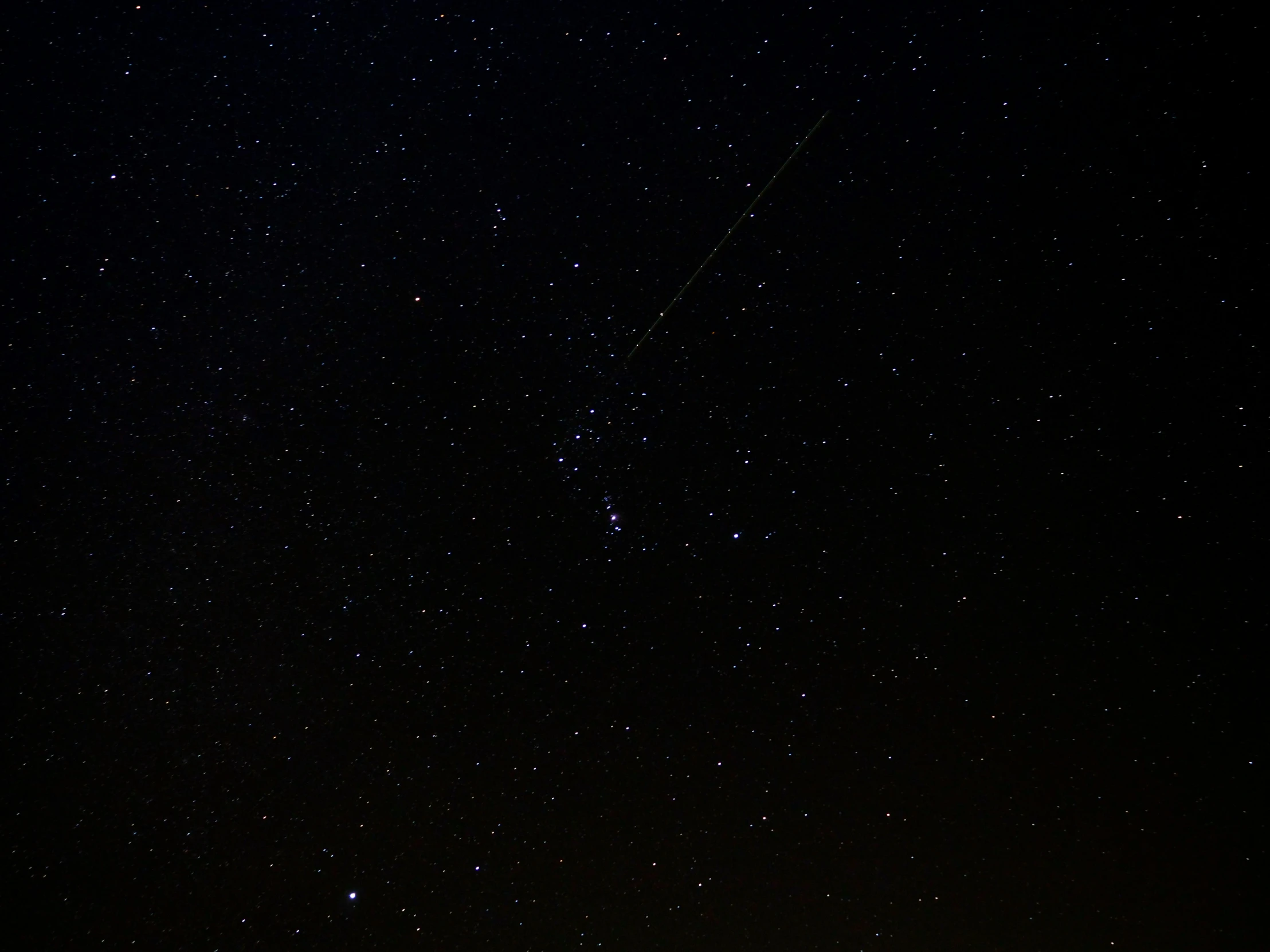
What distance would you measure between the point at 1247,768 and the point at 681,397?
58 centimetres

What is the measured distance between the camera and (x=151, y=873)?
57 centimetres

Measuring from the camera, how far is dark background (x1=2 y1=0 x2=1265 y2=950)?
0.57 m

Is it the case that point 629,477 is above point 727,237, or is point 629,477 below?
below

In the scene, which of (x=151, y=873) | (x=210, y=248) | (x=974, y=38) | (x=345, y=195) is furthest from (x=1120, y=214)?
(x=151, y=873)

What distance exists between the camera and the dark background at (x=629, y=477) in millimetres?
565

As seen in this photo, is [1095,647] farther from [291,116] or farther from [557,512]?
[291,116]

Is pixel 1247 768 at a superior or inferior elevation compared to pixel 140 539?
inferior

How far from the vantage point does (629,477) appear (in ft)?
1.93

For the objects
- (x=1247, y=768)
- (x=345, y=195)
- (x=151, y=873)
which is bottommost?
(x=1247, y=768)

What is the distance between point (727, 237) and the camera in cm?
58

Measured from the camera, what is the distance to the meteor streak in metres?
0.57

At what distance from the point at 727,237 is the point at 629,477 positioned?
22cm

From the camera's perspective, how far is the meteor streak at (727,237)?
0.57 metres

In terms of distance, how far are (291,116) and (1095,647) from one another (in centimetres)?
80
